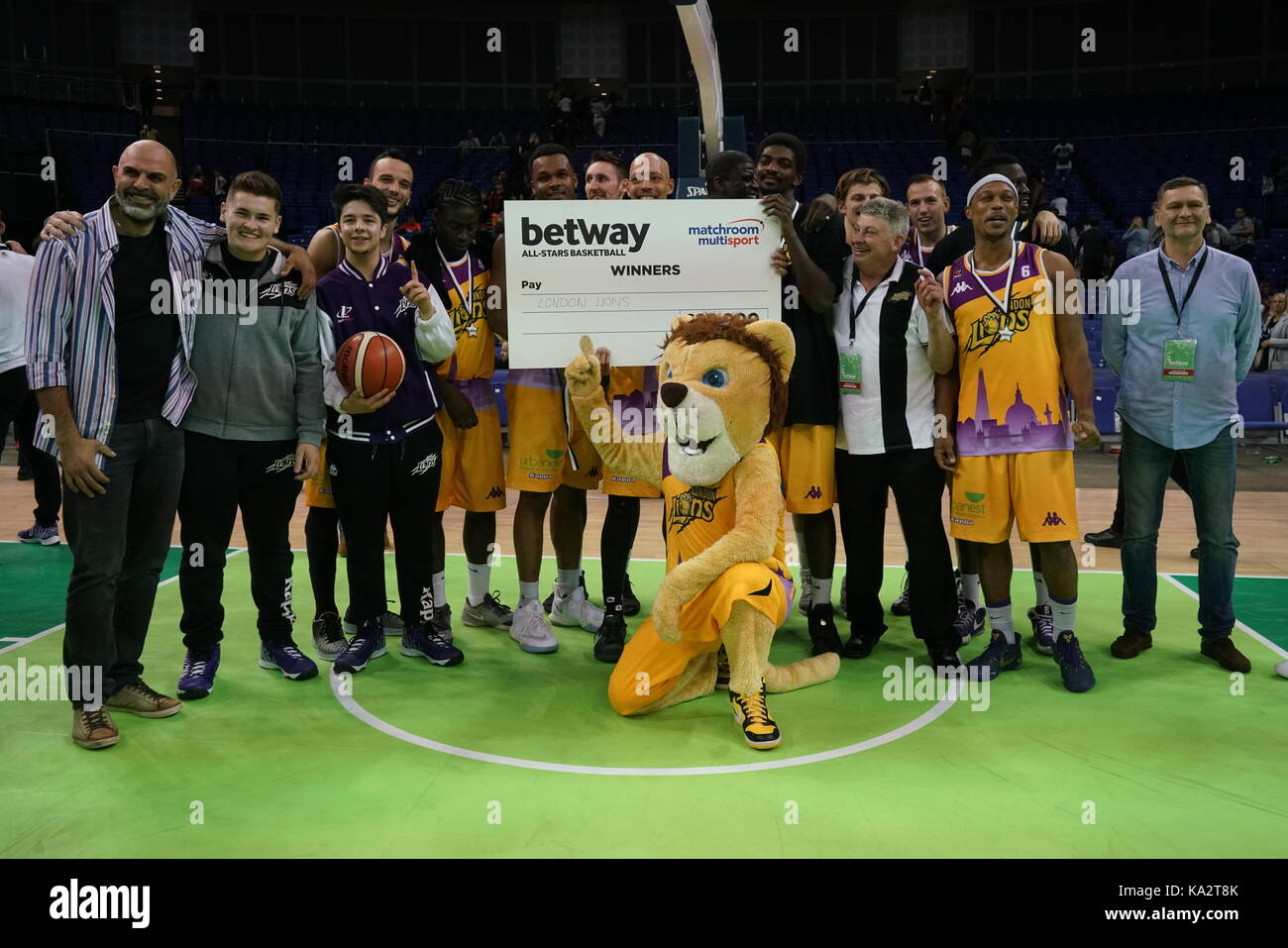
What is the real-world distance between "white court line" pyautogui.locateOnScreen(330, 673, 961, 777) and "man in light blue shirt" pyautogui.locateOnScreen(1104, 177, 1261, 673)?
4.58 feet

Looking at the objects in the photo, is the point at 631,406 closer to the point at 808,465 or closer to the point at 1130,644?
the point at 808,465

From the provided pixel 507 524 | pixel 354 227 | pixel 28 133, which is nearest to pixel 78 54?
pixel 28 133

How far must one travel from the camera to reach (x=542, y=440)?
4570 mm

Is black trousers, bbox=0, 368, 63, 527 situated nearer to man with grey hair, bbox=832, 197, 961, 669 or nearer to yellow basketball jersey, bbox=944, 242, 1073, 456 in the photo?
man with grey hair, bbox=832, 197, 961, 669

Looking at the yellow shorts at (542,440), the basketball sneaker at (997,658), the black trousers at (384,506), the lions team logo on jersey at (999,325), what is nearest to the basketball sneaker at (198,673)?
the black trousers at (384,506)

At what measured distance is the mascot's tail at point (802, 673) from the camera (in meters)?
4.03

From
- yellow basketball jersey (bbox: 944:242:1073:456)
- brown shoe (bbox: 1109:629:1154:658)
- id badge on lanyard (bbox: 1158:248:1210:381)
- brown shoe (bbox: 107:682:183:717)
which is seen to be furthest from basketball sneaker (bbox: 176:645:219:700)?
id badge on lanyard (bbox: 1158:248:1210:381)

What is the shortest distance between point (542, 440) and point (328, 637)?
4.15 feet

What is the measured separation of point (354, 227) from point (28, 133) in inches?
665

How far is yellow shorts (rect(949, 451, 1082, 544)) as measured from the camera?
4008 millimetres

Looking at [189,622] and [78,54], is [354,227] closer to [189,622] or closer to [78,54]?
[189,622]

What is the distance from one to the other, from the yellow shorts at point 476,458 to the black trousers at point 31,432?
3.24 m
